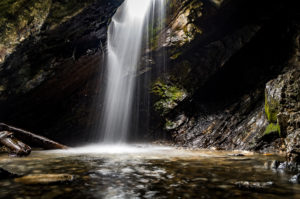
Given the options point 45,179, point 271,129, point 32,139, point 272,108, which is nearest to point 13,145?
point 32,139

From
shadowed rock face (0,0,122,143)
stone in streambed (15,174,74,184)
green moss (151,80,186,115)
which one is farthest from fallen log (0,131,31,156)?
green moss (151,80,186,115)

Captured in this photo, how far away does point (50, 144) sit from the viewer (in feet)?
28.9

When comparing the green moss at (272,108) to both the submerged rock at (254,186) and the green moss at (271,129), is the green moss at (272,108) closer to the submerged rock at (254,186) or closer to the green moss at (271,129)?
the green moss at (271,129)

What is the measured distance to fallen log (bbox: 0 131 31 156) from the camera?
6595mm

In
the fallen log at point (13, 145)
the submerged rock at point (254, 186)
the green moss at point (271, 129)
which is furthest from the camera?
the green moss at point (271, 129)

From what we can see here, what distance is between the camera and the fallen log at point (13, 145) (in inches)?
260

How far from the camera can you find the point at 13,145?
23.0 feet

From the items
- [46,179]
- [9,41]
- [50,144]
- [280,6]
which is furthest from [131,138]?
[280,6]

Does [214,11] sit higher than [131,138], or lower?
higher

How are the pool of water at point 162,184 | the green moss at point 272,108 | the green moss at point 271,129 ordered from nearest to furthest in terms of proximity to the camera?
the pool of water at point 162,184
the green moss at point 272,108
the green moss at point 271,129

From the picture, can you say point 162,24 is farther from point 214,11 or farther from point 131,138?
point 131,138

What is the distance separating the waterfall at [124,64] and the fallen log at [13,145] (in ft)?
16.5

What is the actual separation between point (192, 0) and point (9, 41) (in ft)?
26.2

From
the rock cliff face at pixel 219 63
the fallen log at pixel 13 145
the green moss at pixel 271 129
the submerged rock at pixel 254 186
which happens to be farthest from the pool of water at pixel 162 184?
the rock cliff face at pixel 219 63
